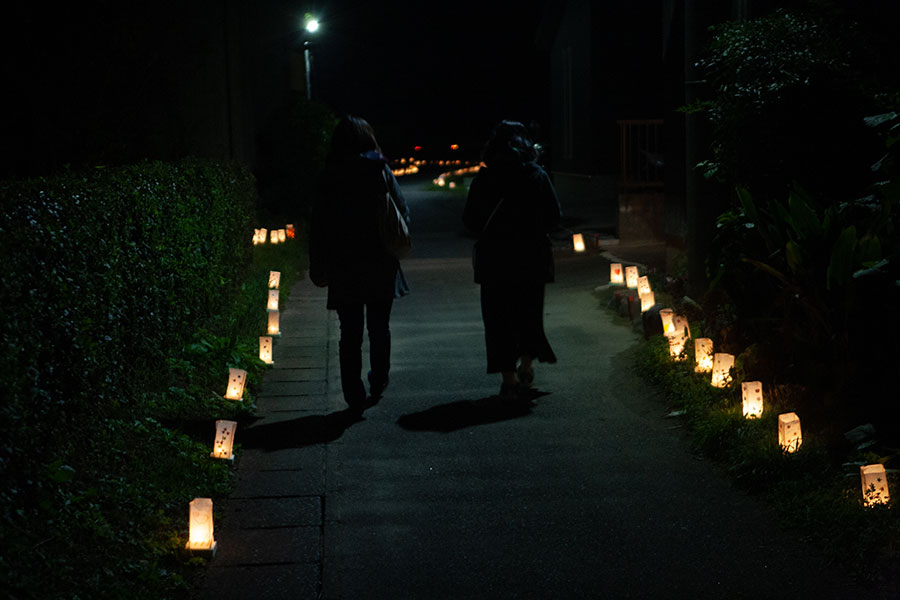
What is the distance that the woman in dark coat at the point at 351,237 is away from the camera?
6824 mm

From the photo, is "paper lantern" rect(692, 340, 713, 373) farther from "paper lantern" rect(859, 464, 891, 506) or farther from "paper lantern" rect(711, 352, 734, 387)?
"paper lantern" rect(859, 464, 891, 506)

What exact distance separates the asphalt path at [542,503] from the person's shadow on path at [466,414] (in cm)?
2

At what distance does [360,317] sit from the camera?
6.98 metres

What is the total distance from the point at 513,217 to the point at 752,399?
2.00 m

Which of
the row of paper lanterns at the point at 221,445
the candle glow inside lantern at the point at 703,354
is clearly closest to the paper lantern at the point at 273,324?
the row of paper lanterns at the point at 221,445

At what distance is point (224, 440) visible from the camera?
570 cm

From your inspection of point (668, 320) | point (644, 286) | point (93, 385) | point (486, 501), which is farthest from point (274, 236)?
point (486, 501)

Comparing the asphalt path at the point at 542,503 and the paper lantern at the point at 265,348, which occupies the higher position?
the paper lantern at the point at 265,348

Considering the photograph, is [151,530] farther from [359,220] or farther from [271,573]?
[359,220]

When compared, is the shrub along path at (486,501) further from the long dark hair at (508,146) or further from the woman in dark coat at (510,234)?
the long dark hair at (508,146)

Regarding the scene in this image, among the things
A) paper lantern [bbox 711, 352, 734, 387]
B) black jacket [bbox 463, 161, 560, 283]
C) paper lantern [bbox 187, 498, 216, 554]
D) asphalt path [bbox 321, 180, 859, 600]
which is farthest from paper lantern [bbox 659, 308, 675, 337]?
paper lantern [bbox 187, 498, 216, 554]

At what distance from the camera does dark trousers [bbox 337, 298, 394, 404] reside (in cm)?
683

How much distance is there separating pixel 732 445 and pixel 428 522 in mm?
1876

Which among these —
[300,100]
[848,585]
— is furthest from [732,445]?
[300,100]
